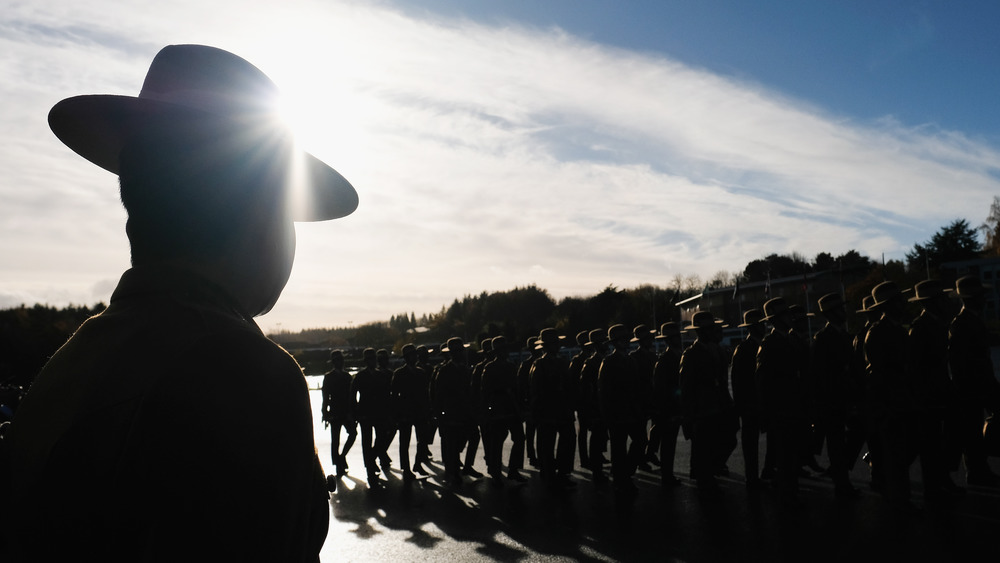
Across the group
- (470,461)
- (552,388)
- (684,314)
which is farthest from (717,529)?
(684,314)

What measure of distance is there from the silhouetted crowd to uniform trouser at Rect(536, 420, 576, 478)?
2 centimetres

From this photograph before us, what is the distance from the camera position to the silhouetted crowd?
24.6 feet

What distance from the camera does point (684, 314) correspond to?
278 feet

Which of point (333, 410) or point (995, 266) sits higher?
point (995, 266)

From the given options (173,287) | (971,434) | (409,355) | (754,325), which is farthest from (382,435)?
(173,287)

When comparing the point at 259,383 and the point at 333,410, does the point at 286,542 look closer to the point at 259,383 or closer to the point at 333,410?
the point at 259,383

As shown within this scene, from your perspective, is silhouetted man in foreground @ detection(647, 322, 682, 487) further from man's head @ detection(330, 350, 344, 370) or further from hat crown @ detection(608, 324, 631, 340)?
man's head @ detection(330, 350, 344, 370)

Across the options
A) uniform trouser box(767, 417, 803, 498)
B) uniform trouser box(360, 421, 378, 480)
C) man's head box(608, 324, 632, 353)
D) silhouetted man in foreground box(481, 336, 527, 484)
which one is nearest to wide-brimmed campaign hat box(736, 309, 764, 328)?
man's head box(608, 324, 632, 353)

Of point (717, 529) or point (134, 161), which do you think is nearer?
point (134, 161)

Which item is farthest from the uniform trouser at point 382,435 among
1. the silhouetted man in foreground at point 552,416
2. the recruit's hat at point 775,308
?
the recruit's hat at point 775,308

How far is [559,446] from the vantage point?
10578mm

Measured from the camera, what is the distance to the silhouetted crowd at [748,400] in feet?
24.6

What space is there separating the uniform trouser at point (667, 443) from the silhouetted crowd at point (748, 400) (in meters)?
0.02

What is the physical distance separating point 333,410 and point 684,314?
75786 mm
